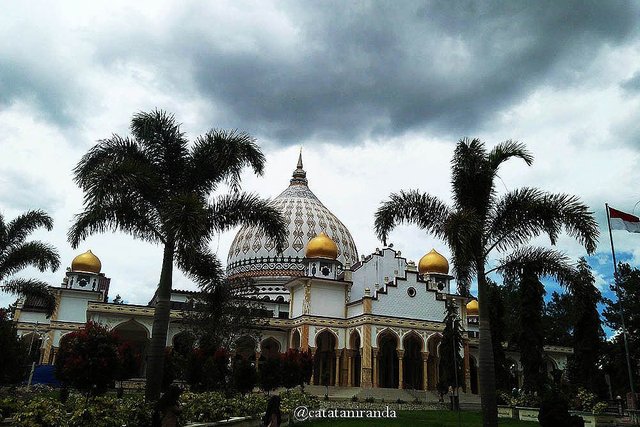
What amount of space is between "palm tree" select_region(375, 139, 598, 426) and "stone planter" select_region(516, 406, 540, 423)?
1052 cm

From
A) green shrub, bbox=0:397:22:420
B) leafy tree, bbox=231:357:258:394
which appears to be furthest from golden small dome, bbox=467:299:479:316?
green shrub, bbox=0:397:22:420

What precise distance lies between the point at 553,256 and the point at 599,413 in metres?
7.80

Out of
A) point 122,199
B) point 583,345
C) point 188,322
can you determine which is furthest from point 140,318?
point 583,345

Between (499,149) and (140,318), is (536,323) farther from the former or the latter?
(140,318)

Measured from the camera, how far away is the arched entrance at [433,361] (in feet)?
123

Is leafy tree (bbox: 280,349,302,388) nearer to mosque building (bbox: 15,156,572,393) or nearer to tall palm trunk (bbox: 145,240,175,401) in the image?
mosque building (bbox: 15,156,572,393)

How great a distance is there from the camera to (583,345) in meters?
31.8

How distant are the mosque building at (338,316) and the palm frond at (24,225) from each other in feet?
39.3

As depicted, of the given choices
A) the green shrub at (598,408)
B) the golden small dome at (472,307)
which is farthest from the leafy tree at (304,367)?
the golden small dome at (472,307)

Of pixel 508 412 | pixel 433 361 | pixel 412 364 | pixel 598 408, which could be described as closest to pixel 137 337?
pixel 412 364

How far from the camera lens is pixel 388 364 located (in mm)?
39594

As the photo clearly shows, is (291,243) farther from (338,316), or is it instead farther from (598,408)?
(598,408)

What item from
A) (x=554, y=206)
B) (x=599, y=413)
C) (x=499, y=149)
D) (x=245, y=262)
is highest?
(x=245, y=262)

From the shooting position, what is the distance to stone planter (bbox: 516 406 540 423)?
77.0 ft
